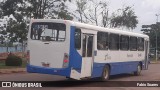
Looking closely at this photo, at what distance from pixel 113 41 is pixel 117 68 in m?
Result: 1.85

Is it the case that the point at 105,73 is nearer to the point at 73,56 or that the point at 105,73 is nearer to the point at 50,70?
the point at 73,56

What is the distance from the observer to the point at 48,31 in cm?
1798

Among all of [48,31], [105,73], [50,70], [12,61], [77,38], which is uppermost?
[48,31]

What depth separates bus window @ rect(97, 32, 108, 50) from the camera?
66.0ft

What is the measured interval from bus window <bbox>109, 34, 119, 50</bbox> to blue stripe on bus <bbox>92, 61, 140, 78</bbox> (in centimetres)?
95

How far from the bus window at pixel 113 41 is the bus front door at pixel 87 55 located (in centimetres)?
259

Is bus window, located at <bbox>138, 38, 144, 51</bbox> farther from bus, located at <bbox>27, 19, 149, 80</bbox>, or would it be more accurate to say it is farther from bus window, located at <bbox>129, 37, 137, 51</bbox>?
bus, located at <bbox>27, 19, 149, 80</bbox>

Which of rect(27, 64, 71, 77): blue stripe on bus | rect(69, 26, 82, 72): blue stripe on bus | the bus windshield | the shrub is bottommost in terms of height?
the shrub

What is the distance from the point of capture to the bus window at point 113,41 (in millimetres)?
21734

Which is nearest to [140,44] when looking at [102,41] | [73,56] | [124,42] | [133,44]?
[133,44]

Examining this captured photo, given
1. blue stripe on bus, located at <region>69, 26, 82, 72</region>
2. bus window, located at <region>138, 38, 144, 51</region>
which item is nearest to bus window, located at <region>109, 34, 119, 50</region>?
blue stripe on bus, located at <region>69, 26, 82, 72</region>

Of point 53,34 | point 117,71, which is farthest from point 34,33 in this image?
point 117,71

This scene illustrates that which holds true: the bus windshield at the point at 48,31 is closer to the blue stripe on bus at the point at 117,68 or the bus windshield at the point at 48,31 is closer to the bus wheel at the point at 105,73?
the blue stripe on bus at the point at 117,68

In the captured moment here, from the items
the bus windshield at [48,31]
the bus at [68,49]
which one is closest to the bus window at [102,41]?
the bus at [68,49]
